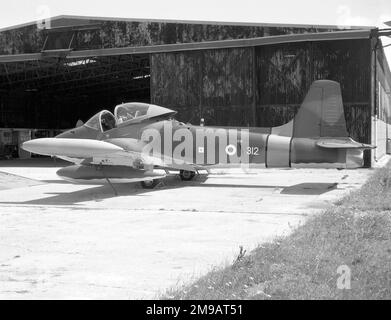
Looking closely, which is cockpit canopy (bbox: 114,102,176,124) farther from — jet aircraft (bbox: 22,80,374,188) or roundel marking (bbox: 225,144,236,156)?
roundel marking (bbox: 225,144,236,156)

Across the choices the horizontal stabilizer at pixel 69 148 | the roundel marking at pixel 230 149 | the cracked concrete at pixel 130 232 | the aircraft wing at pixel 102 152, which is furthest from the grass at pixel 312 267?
the roundel marking at pixel 230 149

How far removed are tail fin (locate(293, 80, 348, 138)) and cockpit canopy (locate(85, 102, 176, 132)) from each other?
15.5ft

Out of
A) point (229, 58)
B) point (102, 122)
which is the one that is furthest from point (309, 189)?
point (229, 58)

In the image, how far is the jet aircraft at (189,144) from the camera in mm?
13531

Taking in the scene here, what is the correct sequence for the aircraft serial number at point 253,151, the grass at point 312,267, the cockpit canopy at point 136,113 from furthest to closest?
the cockpit canopy at point 136,113 → the aircraft serial number at point 253,151 → the grass at point 312,267

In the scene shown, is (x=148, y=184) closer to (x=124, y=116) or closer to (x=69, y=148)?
(x=124, y=116)

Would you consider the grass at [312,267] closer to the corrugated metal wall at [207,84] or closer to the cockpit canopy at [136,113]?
the cockpit canopy at [136,113]

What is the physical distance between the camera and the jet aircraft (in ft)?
44.4

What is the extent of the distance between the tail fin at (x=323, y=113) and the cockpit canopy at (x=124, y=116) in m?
4.73

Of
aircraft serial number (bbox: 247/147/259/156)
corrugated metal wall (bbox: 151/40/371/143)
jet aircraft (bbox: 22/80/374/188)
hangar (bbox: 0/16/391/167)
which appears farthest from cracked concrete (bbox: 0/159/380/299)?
hangar (bbox: 0/16/391/167)

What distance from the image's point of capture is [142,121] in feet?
51.1

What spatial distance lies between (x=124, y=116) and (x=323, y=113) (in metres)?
6.38
